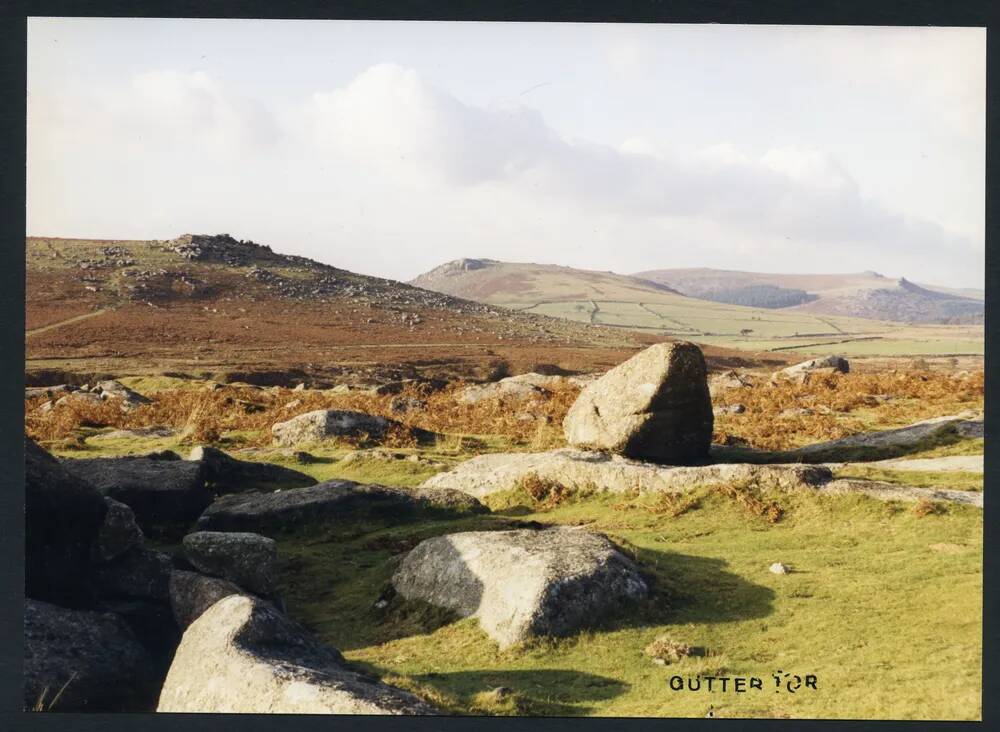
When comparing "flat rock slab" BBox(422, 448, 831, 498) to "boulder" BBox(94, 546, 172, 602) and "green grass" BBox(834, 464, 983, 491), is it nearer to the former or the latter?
"green grass" BBox(834, 464, 983, 491)

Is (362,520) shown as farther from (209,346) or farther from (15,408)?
(209,346)

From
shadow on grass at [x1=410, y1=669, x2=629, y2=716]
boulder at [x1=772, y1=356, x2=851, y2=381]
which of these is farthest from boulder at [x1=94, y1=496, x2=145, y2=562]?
boulder at [x1=772, y1=356, x2=851, y2=381]

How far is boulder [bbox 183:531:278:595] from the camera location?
14.2 meters

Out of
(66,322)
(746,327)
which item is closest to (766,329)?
(746,327)

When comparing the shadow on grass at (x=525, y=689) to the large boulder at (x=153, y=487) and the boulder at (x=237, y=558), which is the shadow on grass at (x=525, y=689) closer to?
Answer: the boulder at (x=237, y=558)

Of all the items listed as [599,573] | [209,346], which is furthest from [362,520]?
[209,346]

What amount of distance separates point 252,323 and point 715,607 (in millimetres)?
74079

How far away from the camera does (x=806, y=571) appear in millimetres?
15289

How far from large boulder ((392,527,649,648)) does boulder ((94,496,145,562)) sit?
477 centimetres

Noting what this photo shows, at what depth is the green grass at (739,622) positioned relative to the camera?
11156 millimetres

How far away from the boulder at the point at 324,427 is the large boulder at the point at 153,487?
7.75 m

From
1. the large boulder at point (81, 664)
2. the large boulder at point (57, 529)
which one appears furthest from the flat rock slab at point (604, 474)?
the large boulder at point (81, 664)

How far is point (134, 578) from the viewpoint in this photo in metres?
14.3

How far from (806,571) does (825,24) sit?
9260 millimetres
